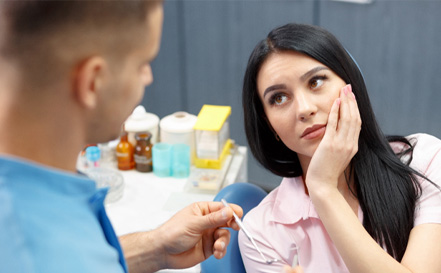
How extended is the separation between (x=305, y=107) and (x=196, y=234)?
0.44m

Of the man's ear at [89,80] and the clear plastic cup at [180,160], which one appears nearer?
the man's ear at [89,80]

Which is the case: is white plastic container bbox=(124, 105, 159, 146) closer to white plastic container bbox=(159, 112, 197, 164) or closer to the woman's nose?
white plastic container bbox=(159, 112, 197, 164)

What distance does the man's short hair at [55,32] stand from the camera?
28.5 inches

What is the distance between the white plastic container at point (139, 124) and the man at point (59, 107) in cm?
157

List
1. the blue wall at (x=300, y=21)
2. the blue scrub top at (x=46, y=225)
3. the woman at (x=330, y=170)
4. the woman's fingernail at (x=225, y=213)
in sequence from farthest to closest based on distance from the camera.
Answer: the blue wall at (x=300, y=21) < the woman at (x=330, y=170) < the woman's fingernail at (x=225, y=213) < the blue scrub top at (x=46, y=225)

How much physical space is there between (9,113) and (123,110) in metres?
0.15

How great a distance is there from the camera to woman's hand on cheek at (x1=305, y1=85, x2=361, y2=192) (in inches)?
58.3

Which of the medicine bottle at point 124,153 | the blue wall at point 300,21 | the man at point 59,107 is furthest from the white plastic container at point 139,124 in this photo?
the man at point 59,107

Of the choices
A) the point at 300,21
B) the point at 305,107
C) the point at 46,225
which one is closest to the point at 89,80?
the point at 46,225

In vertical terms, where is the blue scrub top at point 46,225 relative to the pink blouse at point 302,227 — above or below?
above

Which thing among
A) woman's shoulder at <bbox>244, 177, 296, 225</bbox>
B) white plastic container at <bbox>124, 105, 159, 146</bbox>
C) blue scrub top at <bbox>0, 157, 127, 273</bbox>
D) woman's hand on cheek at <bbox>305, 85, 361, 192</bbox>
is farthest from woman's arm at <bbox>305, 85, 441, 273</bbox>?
white plastic container at <bbox>124, 105, 159, 146</bbox>

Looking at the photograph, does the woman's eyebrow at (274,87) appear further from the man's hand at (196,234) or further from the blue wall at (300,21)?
the blue wall at (300,21)

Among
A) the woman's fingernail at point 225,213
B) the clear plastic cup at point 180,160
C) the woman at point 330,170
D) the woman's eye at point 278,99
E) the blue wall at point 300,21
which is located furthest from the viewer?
the blue wall at point 300,21

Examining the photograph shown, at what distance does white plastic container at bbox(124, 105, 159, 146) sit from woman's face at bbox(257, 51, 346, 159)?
93 cm
